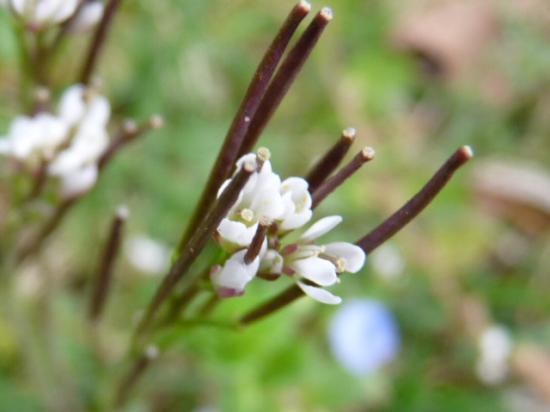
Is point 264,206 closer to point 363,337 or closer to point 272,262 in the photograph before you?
point 272,262

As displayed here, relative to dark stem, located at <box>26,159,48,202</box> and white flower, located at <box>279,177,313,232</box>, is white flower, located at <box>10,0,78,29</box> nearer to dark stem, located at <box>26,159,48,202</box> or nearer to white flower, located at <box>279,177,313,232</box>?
dark stem, located at <box>26,159,48,202</box>

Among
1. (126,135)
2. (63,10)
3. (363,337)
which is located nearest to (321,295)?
(126,135)

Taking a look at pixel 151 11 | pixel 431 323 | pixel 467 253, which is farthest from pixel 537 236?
pixel 151 11

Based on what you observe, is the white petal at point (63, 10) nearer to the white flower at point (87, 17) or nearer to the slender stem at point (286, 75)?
the white flower at point (87, 17)

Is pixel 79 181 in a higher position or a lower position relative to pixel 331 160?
lower

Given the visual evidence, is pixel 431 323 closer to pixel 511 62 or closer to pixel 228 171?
pixel 511 62

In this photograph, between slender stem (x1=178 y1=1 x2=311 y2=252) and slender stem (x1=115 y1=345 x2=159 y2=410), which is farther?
slender stem (x1=115 y1=345 x2=159 y2=410)

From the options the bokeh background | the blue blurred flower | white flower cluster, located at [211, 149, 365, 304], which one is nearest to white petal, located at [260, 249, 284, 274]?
white flower cluster, located at [211, 149, 365, 304]
